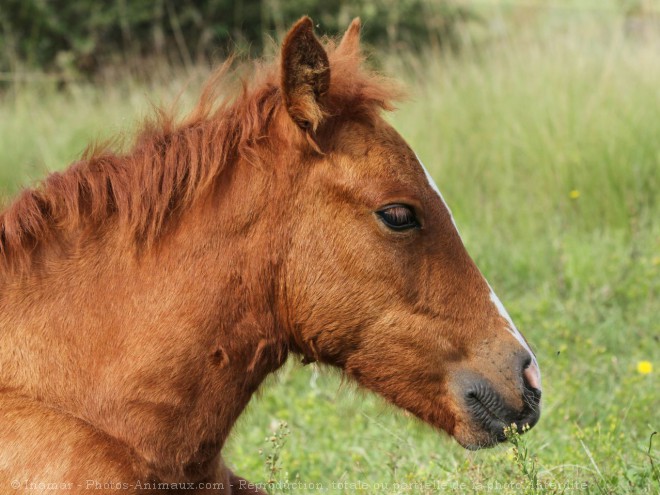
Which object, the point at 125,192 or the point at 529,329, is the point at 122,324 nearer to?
the point at 125,192

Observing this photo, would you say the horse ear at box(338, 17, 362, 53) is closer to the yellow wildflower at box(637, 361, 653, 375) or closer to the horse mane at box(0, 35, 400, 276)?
the horse mane at box(0, 35, 400, 276)

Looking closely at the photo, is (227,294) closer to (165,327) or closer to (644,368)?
(165,327)

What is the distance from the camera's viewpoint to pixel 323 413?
16.5ft

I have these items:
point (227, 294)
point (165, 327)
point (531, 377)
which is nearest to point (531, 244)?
point (531, 377)

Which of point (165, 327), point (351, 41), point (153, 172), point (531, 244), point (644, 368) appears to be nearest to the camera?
point (165, 327)

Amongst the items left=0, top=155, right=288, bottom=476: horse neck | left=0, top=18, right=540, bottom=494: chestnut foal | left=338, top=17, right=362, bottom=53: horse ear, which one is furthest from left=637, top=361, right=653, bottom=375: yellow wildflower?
left=0, top=155, right=288, bottom=476: horse neck

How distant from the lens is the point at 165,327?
8.75 feet

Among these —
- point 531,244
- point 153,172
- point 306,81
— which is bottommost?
point 531,244

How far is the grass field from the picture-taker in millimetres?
3654

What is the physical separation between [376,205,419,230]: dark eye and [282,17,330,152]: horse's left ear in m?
0.29

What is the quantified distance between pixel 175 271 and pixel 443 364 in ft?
3.01

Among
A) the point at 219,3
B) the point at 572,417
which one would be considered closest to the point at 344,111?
the point at 572,417

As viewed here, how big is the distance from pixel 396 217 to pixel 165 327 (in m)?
0.81

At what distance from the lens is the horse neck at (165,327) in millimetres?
2645
